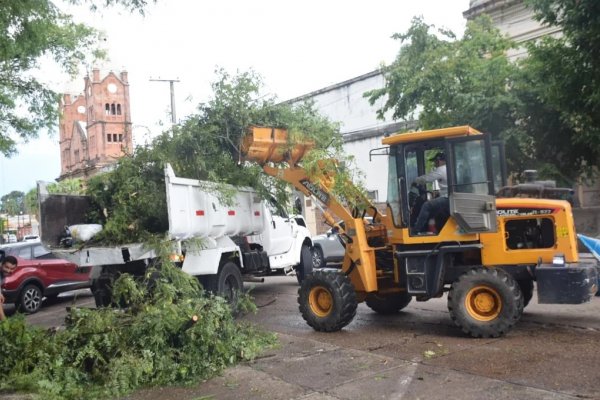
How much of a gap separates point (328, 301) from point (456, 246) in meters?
1.95

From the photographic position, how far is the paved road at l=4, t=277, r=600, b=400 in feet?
17.9

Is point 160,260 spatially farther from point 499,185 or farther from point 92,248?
point 499,185

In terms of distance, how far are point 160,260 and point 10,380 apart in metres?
2.63

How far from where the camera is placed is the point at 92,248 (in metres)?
8.85

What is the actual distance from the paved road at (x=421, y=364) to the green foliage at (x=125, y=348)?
25cm

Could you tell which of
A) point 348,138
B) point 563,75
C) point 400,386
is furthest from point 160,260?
point 348,138

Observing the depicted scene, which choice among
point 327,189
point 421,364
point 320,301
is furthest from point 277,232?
point 421,364

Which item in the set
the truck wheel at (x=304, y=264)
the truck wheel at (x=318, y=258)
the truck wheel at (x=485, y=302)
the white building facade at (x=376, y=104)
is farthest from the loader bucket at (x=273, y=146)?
the white building facade at (x=376, y=104)

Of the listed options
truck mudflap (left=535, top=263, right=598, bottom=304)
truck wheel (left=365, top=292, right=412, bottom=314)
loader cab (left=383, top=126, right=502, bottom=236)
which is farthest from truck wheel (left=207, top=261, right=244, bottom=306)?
truck mudflap (left=535, top=263, right=598, bottom=304)

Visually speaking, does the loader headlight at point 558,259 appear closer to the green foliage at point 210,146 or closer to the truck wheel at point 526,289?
the truck wheel at point 526,289

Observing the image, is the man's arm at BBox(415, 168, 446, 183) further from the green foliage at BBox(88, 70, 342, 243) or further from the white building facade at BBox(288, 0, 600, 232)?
the white building facade at BBox(288, 0, 600, 232)

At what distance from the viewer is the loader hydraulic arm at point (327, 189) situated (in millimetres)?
8297

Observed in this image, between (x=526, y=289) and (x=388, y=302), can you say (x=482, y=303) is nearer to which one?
(x=526, y=289)

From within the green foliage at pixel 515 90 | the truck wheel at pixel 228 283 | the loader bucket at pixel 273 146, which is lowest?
the truck wheel at pixel 228 283
